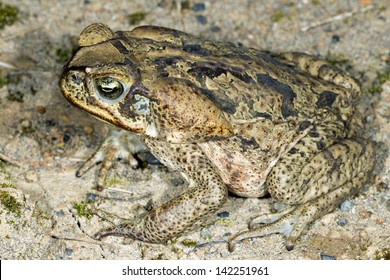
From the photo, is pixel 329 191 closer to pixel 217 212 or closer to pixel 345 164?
pixel 345 164

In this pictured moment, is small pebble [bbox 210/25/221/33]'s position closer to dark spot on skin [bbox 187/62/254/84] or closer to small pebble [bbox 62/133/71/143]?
dark spot on skin [bbox 187/62/254/84]

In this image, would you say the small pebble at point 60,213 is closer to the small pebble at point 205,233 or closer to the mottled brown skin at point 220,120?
the mottled brown skin at point 220,120

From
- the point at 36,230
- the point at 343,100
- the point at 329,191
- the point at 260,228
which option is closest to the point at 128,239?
the point at 36,230

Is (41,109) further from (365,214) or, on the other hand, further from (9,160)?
(365,214)

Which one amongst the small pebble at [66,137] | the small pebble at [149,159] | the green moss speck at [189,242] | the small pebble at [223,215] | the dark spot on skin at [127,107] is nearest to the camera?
the dark spot on skin at [127,107]

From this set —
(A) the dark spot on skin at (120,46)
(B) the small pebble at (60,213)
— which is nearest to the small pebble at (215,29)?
(A) the dark spot on skin at (120,46)

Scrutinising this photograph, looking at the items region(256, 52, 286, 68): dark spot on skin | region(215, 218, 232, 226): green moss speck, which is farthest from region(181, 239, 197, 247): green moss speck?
region(256, 52, 286, 68): dark spot on skin
